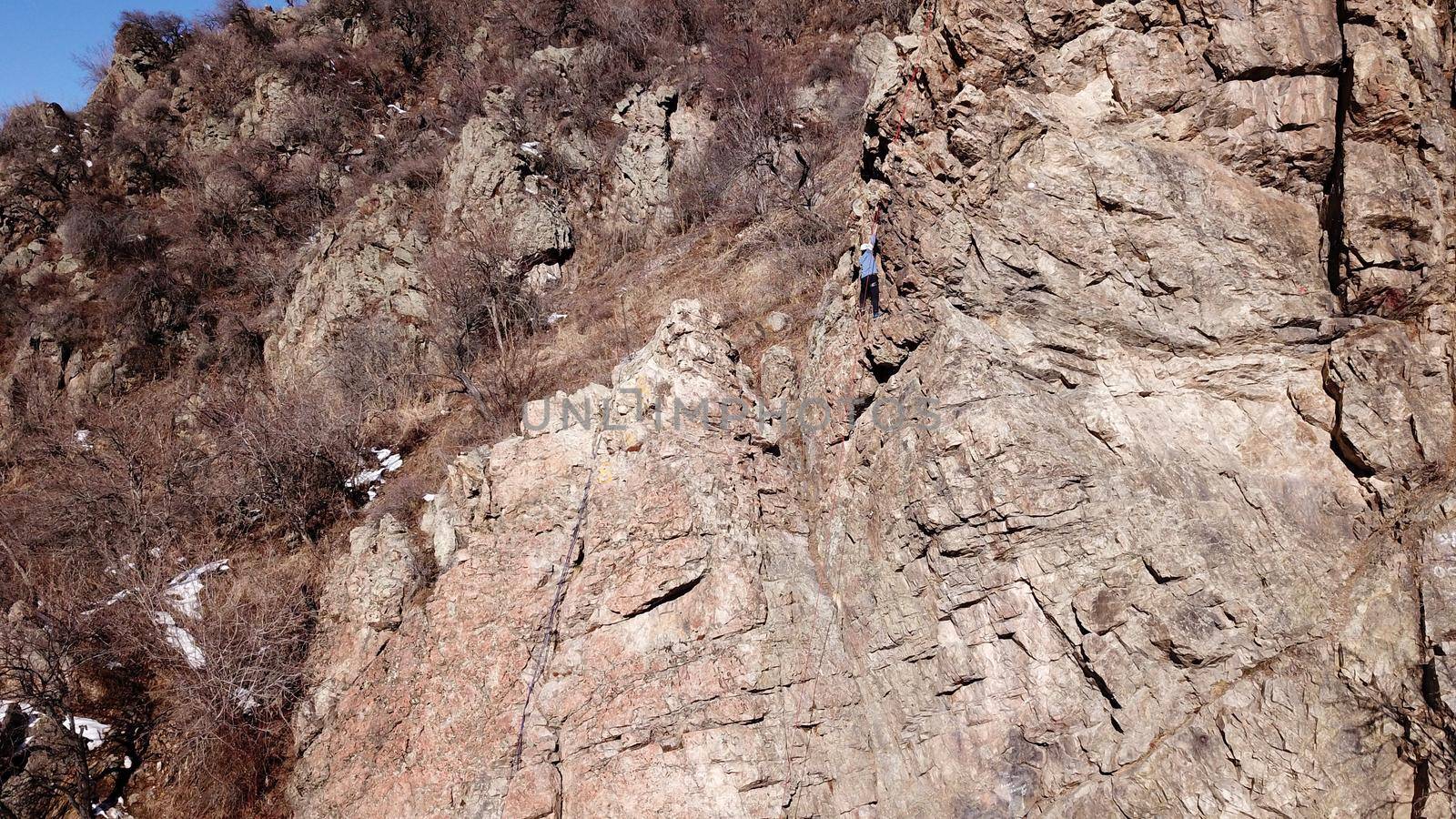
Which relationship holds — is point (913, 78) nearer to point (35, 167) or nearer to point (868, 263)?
point (868, 263)

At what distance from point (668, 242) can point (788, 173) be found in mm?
3250

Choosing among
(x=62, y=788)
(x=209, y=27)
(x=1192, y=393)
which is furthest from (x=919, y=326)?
(x=209, y=27)

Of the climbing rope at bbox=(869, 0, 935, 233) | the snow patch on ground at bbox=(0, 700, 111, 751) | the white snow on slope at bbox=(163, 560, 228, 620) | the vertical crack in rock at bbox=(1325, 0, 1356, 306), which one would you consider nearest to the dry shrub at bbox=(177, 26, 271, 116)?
the white snow on slope at bbox=(163, 560, 228, 620)

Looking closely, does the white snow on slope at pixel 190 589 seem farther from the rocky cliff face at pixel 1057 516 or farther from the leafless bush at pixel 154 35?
the leafless bush at pixel 154 35

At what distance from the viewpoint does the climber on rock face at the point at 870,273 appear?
6.75 meters

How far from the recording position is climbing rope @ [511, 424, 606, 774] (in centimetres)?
625

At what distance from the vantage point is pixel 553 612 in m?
6.77

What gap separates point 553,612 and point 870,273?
465cm

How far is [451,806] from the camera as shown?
618 cm

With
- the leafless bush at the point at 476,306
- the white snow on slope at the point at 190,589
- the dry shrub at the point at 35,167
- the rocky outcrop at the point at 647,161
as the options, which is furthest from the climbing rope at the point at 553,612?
the dry shrub at the point at 35,167

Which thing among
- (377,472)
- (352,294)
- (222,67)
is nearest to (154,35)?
(222,67)

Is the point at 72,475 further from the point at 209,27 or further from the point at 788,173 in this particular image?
the point at 209,27

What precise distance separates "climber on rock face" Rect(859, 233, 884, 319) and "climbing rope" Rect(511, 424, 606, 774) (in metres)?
3.30

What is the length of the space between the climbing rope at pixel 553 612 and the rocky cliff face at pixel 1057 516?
0.04 meters
